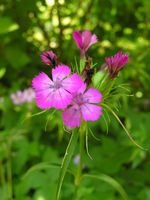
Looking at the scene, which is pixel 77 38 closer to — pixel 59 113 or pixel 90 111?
pixel 90 111

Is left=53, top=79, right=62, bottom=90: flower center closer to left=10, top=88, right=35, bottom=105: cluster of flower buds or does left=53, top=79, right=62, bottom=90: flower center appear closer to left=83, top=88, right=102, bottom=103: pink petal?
left=83, top=88, right=102, bottom=103: pink petal

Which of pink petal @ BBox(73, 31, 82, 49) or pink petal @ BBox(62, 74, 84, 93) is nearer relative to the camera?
pink petal @ BBox(62, 74, 84, 93)

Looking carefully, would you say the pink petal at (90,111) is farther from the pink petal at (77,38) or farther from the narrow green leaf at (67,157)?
the pink petal at (77,38)

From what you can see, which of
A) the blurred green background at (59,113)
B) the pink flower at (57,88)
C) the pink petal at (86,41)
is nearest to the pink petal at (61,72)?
the pink flower at (57,88)

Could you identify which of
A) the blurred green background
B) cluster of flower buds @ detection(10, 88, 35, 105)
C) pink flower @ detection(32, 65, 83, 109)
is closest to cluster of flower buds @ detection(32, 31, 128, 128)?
pink flower @ detection(32, 65, 83, 109)

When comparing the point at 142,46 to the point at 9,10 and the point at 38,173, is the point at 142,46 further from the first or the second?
the point at 38,173

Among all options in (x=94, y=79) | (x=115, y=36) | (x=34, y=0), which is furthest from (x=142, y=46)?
(x=94, y=79)

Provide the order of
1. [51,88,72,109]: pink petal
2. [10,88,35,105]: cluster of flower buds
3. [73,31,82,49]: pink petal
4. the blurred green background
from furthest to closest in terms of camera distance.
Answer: [10,88,35,105]: cluster of flower buds → the blurred green background → [73,31,82,49]: pink petal → [51,88,72,109]: pink petal

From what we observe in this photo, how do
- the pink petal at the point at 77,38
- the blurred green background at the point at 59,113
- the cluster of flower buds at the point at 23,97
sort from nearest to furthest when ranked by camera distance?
the pink petal at the point at 77,38 < the blurred green background at the point at 59,113 < the cluster of flower buds at the point at 23,97
